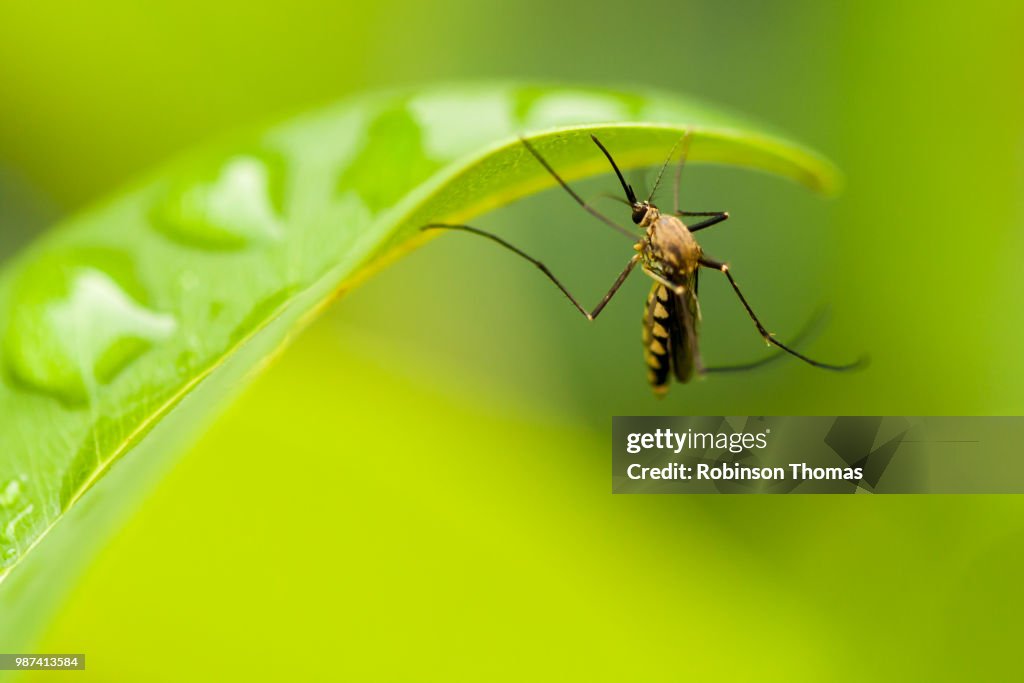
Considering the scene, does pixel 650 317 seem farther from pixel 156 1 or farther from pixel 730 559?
pixel 156 1

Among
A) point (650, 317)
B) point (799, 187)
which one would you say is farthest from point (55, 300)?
point (799, 187)

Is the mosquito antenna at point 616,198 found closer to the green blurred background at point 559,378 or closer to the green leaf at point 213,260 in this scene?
the green blurred background at point 559,378

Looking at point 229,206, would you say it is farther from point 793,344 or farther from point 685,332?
point 793,344

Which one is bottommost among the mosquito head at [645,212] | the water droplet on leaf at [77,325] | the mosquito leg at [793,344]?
the water droplet on leaf at [77,325]

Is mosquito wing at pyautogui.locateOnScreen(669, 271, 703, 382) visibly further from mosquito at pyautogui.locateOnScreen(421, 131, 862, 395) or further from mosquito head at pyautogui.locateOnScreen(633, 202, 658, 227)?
mosquito head at pyautogui.locateOnScreen(633, 202, 658, 227)

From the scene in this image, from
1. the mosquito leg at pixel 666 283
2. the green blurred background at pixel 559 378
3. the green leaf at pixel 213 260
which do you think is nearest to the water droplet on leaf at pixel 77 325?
the green leaf at pixel 213 260

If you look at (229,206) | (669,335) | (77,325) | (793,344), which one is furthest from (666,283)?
(77,325)
